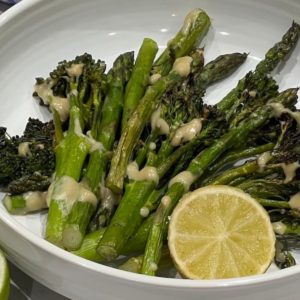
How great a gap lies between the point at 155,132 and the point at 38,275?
546 millimetres

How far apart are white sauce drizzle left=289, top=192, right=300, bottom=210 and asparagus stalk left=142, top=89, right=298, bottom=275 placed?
24 cm

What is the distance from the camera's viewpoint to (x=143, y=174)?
1.88m

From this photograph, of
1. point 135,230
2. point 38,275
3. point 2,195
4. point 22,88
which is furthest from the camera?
point 22,88

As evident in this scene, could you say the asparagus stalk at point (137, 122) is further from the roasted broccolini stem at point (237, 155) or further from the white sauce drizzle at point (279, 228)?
the white sauce drizzle at point (279, 228)

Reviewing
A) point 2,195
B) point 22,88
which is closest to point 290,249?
point 2,195

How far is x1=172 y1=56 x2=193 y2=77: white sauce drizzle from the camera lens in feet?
7.17

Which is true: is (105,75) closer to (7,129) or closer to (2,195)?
(7,129)

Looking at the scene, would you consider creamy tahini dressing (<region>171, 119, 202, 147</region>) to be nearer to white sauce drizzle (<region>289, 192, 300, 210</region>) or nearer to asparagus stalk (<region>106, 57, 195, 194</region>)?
asparagus stalk (<region>106, 57, 195, 194</region>)

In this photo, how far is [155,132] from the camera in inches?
77.7

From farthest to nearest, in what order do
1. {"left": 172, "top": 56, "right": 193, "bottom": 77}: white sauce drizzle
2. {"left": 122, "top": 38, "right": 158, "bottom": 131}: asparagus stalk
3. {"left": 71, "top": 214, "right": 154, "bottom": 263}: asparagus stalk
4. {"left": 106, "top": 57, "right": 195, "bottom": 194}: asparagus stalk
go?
{"left": 172, "top": 56, "right": 193, "bottom": 77}: white sauce drizzle → {"left": 122, "top": 38, "right": 158, "bottom": 131}: asparagus stalk → {"left": 106, "top": 57, "right": 195, "bottom": 194}: asparagus stalk → {"left": 71, "top": 214, "right": 154, "bottom": 263}: asparagus stalk

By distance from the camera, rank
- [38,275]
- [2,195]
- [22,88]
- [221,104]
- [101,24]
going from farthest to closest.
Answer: [101,24], [22,88], [221,104], [2,195], [38,275]

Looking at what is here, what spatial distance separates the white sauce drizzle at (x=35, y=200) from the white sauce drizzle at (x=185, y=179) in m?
0.35

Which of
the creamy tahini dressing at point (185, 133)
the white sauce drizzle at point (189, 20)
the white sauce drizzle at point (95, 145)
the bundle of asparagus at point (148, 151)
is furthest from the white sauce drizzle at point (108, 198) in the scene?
the white sauce drizzle at point (189, 20)

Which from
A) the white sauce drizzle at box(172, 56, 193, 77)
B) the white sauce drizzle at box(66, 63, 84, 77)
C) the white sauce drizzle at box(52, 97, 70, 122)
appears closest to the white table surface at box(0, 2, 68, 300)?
the white sauce drizzle at box(52, 97, 70, 122)
